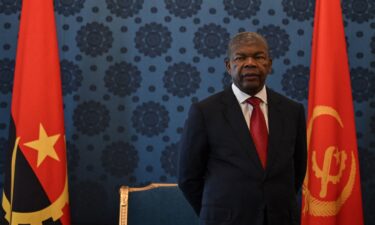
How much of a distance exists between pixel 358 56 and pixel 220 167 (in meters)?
1.71

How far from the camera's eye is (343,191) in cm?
253

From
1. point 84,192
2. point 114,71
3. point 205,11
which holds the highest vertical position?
point 205,11

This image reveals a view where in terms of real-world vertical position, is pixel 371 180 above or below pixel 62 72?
below

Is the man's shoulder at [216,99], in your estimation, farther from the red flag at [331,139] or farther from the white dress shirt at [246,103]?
the red flag at [331,139]

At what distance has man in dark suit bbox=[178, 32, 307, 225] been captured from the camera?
1488 mm

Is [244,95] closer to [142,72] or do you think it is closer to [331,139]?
[331,139]

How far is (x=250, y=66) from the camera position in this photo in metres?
1.58

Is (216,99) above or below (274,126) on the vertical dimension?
above

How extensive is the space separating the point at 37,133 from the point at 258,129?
4.44ft

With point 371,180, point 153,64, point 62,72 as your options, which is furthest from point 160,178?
point 371,180

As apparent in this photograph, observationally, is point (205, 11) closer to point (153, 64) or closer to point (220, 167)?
point (153, 64)

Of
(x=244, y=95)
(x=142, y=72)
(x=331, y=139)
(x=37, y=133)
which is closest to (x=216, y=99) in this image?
(x=244, y=95)

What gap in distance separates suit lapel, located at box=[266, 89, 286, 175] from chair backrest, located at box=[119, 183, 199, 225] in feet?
3.83

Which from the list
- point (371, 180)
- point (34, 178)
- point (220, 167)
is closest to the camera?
point (220, 167)
